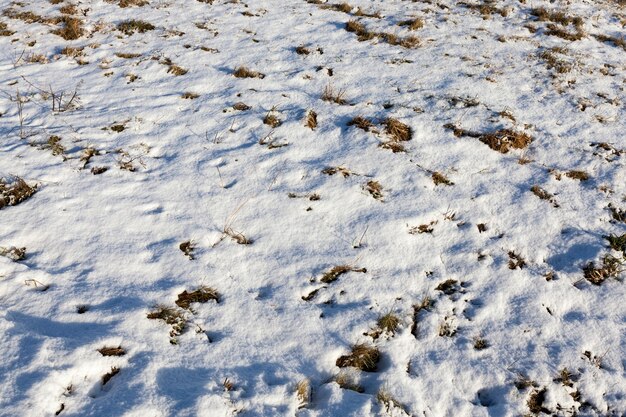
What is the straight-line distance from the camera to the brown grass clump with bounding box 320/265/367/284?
418cm

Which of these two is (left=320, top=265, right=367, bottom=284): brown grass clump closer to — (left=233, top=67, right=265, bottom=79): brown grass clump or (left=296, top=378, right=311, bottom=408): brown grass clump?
(left=296, top=378, right=311, bottom=408): brown grass clump

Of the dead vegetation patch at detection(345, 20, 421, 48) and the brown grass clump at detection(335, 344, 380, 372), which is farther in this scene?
the dead vegetation patch at detection(345, 20, 421, 48)

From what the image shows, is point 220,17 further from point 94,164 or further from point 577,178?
point 577,178

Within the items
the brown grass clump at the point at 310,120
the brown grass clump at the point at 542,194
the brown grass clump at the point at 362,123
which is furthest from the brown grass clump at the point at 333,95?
the brown grass clump at the point at 542,194

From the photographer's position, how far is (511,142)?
5.96 metres

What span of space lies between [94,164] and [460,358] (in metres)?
4.82

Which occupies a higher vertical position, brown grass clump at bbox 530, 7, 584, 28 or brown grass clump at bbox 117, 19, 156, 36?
brown grass clump at bbox 530, 7, 584, 28

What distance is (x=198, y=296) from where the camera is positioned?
3.93 m

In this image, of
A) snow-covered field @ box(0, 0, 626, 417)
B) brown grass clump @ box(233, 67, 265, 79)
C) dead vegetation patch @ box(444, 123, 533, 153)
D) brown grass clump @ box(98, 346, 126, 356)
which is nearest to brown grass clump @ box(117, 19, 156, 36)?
snow-covered field @ box(0, 0, 626, 417)

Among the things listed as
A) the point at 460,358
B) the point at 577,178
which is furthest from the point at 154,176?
the point at 577,178

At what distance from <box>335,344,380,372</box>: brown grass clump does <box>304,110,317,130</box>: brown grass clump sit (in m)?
3.61

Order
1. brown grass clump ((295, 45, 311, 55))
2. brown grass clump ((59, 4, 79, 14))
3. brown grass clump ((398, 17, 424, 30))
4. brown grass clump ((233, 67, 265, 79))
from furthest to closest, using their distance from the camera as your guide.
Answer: brown grass clump ((59, 4, 79, 14)), brown grass clump ((398, 17, 424, 30)), brown grass clump ((295, 45, 311, 55)), brown grass clump ((233, 67, 265, 79))

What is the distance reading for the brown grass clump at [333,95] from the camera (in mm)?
6809

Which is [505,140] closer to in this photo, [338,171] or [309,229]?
[338,171]
